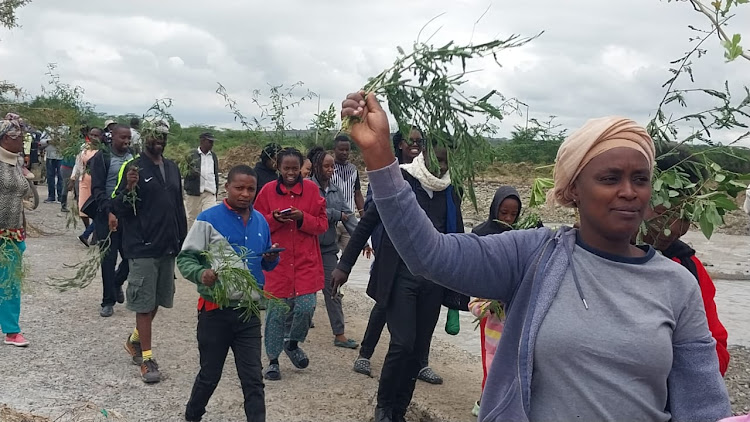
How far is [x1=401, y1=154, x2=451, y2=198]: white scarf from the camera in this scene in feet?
17.7

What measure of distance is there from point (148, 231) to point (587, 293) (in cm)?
467

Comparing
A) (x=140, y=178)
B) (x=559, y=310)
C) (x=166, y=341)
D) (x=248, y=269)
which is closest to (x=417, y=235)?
(x=559, y=310)

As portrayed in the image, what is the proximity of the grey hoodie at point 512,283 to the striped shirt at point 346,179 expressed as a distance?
6.02m

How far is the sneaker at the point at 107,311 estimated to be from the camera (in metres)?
8.14

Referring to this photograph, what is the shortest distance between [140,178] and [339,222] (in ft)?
8.04

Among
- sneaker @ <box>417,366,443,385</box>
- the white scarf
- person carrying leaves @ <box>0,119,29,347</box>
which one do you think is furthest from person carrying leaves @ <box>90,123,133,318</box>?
sneaker @ <box>417,366,443,385</box>

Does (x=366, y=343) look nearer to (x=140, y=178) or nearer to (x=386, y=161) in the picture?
(x=140, y=178)

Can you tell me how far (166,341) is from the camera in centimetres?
732

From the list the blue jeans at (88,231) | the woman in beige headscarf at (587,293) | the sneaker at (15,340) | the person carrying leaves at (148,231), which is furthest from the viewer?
the blue jeans at (88,231)

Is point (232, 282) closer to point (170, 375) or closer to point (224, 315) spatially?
point (224, 315)

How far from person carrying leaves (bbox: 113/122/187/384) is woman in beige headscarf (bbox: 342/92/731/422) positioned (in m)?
4.34

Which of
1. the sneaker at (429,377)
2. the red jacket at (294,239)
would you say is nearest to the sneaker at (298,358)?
the red jacket at (294,239)

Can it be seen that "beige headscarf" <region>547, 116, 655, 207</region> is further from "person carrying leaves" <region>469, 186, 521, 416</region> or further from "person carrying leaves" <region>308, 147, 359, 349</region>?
"person carrying leaves" <region>308, 147, 359, 349</region>

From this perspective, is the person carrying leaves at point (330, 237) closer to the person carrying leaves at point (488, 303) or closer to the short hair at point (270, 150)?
the short hair at point (270, 150)
